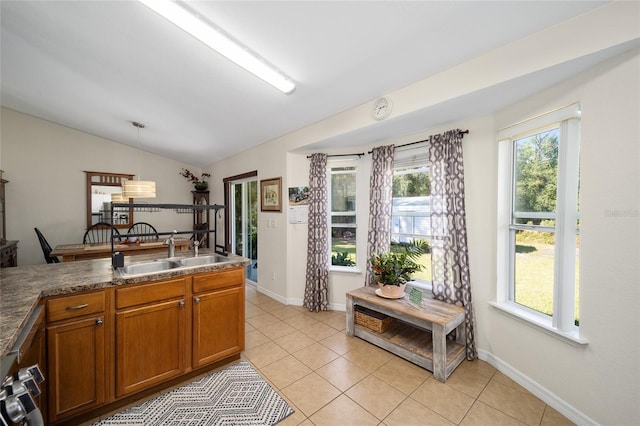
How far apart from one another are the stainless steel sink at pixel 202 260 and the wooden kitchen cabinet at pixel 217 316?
248mm

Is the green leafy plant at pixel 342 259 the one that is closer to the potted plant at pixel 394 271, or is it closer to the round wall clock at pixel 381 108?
the potted plant at pixel 394 271

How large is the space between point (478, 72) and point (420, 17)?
636mm

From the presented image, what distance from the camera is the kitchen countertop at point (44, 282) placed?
1136 mm

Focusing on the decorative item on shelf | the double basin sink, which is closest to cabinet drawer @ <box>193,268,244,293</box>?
the double basin sink

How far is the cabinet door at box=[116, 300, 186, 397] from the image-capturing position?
5.76 feet

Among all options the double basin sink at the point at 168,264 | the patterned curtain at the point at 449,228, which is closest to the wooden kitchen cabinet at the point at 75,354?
the double basin sink at the point at 168,264

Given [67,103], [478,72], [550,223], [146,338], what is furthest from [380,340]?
[67,103]

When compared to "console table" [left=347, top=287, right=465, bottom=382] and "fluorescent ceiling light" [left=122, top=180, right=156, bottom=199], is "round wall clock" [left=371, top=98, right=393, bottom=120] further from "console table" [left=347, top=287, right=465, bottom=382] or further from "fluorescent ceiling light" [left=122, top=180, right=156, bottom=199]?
"fluorescent ceiling light" [left=122, top=180, right=156, bottom=199]

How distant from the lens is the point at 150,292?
1.85 m

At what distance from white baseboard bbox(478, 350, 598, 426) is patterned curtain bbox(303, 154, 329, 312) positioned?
187cm

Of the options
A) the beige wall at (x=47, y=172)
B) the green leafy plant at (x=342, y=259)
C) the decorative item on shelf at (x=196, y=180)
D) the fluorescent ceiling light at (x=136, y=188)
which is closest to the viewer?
the fluorescent ceiling light at (x=136, y=188)

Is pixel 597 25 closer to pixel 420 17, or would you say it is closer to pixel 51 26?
pixel 420 17

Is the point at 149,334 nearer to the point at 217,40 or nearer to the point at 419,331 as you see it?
the point at 217,40

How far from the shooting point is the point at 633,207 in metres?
1.42
